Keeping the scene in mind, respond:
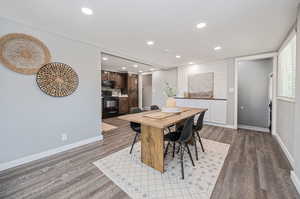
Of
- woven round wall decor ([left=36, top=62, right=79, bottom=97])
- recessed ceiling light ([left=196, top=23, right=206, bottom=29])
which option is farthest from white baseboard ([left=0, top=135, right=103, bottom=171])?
recessed ceiling light ([left=196, top=23, right=206, bottom=29])

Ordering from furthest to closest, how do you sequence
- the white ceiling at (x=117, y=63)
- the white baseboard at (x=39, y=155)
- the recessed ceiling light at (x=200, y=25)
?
the white ceiling at (x=117, y=63) < the recessed ceiling light at (x=200, y=25) < the white baseboard at (x=39, y=155)

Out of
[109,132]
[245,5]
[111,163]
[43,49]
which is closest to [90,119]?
[109,132]

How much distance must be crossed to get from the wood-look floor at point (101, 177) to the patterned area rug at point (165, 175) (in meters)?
0.10

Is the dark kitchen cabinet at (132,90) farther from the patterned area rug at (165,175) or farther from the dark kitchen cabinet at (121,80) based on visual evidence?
the patterned area rug at (165,175)

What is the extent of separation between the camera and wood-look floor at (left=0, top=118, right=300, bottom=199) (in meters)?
1.50

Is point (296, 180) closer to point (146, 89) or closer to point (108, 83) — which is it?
point (108, 83)

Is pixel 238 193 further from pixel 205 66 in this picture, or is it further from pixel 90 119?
pixel 205 66

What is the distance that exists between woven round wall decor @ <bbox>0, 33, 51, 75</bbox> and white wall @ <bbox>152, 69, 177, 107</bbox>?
4.68m

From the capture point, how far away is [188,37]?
2.60 m

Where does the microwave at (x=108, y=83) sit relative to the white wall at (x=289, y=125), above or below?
above

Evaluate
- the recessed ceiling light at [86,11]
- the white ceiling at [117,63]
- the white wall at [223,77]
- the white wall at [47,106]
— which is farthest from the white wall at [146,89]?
the recessed ceiling light at [86,11]

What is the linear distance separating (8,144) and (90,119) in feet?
4.33

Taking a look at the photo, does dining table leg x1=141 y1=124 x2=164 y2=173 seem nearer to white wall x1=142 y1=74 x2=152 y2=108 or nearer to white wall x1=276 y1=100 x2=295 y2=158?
white wall x1=276 y1=100 x2=295 y2=158

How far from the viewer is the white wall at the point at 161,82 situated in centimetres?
594
